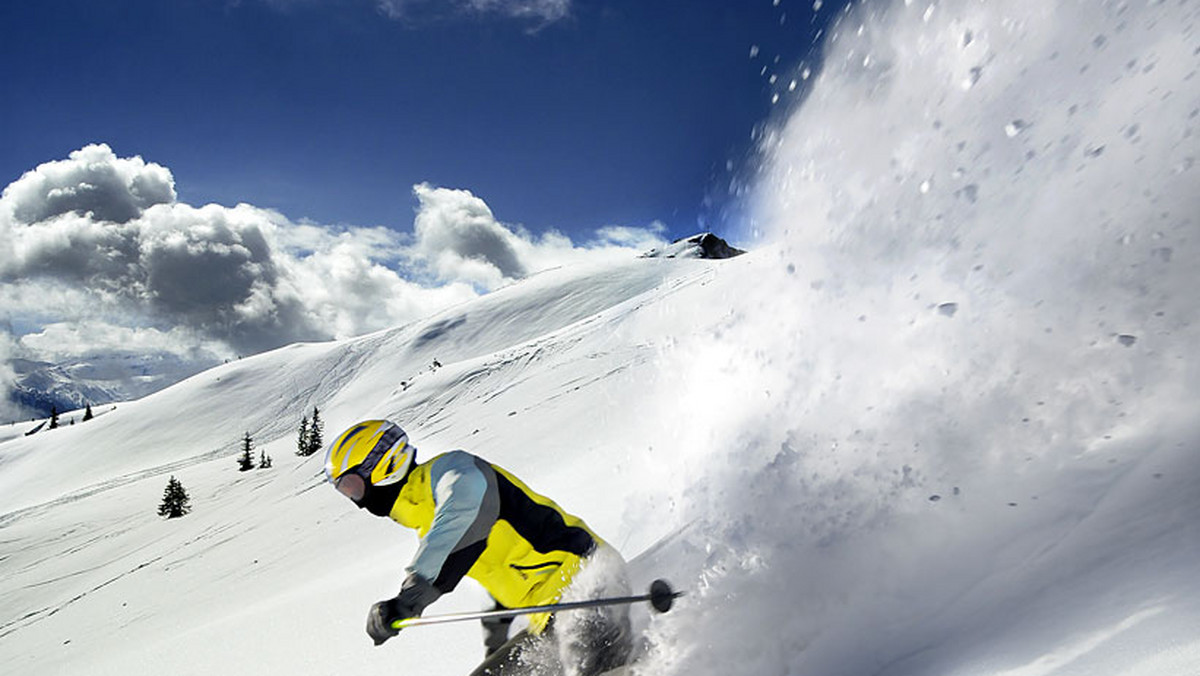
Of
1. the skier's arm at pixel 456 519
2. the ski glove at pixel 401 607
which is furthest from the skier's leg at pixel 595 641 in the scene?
the ski glove at pixel 401 607

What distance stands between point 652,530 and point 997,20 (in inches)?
207

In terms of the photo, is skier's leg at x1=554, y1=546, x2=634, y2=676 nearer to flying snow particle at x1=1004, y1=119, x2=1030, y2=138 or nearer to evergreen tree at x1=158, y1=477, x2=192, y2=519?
flying snow particle at x1=1004, y1=119, x2=1030, y2=138

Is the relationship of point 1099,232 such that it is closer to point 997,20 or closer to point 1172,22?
point 1172,22

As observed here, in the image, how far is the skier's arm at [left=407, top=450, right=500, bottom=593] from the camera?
3.22 metres

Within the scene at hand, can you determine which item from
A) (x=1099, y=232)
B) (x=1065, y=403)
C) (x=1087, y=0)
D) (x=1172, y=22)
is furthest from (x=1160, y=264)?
(x=1087, y=0)

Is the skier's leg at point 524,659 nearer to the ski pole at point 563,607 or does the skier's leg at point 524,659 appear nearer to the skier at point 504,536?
the skier at point 504,536

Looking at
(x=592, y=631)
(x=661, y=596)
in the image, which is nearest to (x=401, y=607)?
(x=592, y=631)

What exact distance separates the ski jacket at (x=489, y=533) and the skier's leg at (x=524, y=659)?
10cm

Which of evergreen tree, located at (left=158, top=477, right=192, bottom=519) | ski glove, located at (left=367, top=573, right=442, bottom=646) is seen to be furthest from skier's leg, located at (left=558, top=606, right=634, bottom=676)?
evergreen tree, located at (left=158, top=477, right=192, bottom=519)

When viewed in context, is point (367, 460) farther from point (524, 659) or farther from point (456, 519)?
point (524, 659)

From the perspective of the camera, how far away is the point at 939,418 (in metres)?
4.18

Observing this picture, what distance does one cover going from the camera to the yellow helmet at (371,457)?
3.54m

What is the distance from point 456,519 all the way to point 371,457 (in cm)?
66

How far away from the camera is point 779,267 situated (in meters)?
7.22
